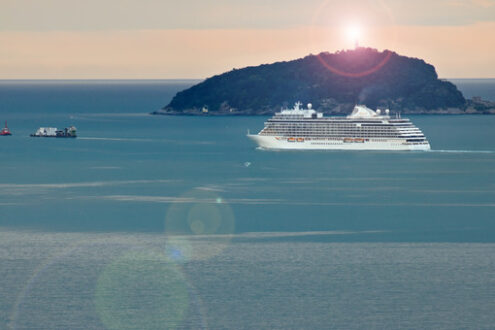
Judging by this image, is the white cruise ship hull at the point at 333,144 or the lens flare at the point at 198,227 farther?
the white cruise ship hull at the point at 333,144

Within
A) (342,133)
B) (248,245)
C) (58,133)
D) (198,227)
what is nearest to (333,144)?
(342,133)

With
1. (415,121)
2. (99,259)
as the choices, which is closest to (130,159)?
(99,259)

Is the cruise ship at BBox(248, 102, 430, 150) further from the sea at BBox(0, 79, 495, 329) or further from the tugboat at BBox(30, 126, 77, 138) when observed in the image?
the tugboat at BBox(30, 126, 77, 138)

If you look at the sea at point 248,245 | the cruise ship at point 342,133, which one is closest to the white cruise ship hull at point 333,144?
the cruise ship at point 342,133

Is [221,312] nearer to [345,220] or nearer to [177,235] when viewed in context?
[177,235]

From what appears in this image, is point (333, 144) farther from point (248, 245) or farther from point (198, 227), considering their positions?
point (248, 245)

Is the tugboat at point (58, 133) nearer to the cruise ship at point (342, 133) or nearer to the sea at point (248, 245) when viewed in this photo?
the cruise ship at point (342, 133)

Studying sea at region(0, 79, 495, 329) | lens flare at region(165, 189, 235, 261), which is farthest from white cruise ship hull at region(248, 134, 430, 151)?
lens flare at region(165, 189, 235, 261)

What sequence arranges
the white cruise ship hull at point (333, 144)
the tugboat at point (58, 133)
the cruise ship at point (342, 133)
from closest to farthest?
the white cruise ship hull at point (333, 144)
the cruise ship at point (342, 133)
the tugboat at point (58, 133)
